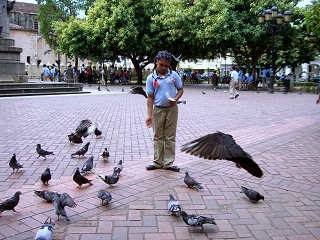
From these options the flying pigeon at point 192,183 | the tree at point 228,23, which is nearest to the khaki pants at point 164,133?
the flying pigeon at point 192,183

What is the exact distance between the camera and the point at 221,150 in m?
3.43

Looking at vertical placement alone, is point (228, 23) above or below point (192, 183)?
above

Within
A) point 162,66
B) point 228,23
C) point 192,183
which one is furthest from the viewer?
point 228,23

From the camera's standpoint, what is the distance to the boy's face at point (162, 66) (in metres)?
5.13

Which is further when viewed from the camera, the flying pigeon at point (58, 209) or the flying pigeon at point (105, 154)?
the flying pigeon at point (105, 154)

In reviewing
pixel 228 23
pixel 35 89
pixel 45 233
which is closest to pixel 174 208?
pixel 45 233

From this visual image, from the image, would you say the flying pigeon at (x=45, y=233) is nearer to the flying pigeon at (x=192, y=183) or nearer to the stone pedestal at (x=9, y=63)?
the flying pigeon at (x=192, y=183)

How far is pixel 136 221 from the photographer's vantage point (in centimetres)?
374

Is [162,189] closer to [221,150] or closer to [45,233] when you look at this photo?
[221,150]

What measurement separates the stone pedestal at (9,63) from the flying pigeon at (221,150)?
64.4 feet

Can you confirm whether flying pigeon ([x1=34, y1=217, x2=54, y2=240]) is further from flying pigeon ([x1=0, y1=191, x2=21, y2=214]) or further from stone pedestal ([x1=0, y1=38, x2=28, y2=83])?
stone pedestal ([x1=0, y1=38, x2=28, y2=83])

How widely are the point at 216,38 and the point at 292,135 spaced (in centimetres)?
1899

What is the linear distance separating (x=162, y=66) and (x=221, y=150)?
2.17 m

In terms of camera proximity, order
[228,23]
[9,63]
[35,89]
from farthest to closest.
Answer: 1. [228,23]
2. [9,63]
3. [35,89]
